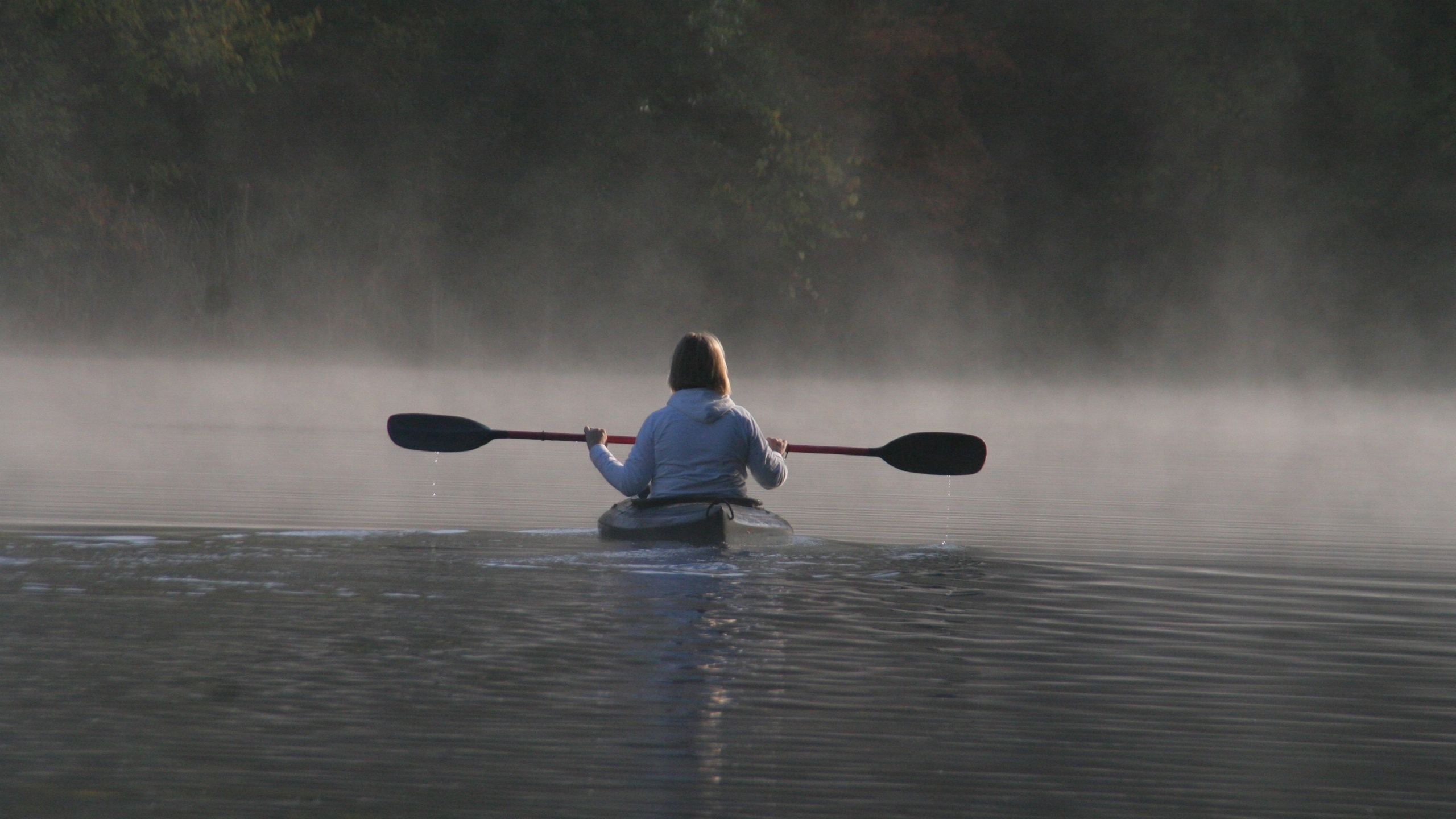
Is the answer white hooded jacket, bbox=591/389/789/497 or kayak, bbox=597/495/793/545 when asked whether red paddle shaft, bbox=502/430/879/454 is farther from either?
kayak, bbox=597/495/793/545

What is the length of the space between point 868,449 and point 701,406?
1.61 meters

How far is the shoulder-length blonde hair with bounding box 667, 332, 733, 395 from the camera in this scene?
822cm

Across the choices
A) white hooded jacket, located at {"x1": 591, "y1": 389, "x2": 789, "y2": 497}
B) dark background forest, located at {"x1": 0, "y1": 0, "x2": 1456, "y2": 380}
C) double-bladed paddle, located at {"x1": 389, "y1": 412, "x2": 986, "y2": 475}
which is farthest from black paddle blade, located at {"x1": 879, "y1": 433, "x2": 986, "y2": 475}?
A: dark background forest, located at {"x1": 0, "y1": 0, "x2": 1456, "y2": 380}

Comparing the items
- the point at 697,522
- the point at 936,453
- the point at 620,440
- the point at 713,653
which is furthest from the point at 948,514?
the point at 713,653

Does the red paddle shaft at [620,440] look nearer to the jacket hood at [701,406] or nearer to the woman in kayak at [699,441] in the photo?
the woman in kayak at [699,441]

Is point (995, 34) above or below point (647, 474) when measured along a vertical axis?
above

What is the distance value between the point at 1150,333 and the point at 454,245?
15.0m

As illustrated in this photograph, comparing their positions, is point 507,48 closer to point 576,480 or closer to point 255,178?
point 255,178

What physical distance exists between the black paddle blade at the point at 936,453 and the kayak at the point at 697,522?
129 centimetres

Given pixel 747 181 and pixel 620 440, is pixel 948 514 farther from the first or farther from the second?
pixel 747 181

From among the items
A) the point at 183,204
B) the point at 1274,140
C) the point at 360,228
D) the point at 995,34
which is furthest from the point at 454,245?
the point at 1274,140

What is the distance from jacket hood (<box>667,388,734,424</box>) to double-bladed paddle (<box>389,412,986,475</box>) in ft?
3.84

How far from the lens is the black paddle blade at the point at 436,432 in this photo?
9.66m

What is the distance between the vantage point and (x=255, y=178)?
32.9 metres
